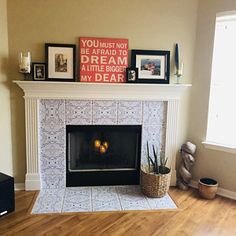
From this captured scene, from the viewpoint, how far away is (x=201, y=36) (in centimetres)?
302

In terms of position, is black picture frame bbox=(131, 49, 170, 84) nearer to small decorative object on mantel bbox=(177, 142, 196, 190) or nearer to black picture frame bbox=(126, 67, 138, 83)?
black picture frame bbox=(126, 67, 138, 83)

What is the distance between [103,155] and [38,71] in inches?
50.0

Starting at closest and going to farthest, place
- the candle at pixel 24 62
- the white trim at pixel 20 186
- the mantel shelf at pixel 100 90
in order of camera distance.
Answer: the candle at pixel 24 62 → the mantel shelf at pixel 100 90 → the white trim at pixel 20 186

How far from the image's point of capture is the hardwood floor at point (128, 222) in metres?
2.24

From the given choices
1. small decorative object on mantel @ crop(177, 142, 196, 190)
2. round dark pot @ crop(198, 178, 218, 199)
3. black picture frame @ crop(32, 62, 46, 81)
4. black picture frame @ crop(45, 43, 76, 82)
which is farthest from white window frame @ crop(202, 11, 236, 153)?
black picture frame @ crop(32, 62, 46, 81)

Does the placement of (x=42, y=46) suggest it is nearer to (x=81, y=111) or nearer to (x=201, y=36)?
(x=81, y=111)

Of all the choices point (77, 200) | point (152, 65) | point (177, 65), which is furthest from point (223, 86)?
point (77, 200)

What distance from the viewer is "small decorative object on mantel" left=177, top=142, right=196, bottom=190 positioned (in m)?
3.10

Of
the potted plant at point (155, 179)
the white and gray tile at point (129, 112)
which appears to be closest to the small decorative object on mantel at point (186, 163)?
the potted plant at point (155, 179)

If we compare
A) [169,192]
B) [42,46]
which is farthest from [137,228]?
[42,46]

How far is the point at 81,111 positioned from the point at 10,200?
1184 millimetres

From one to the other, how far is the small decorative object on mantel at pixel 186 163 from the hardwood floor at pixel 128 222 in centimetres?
44

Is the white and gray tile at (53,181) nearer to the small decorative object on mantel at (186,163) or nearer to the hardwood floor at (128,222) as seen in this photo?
the hardwood floor at (128,222)

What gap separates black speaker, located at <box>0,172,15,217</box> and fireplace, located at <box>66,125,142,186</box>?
758 millimetres
